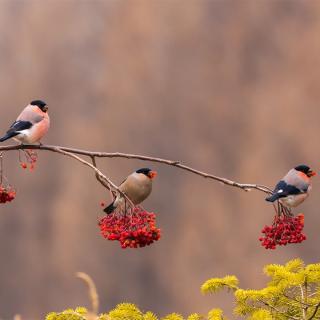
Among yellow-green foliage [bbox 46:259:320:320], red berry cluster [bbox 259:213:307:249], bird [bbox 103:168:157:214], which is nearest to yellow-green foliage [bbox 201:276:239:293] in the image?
yellow-green foliage [bbox 46:259:320:320]

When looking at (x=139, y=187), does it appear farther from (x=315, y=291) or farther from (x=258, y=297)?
(x=315, y=291)

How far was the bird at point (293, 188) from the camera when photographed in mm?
2173

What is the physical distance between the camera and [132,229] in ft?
6.59

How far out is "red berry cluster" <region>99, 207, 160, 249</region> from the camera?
2000 millimetres

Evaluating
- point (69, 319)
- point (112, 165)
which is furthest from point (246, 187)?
point (112, 165)

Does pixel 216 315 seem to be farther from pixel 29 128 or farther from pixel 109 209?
pixel 29 128

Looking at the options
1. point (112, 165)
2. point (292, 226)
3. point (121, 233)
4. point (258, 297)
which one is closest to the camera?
point (121, 233)

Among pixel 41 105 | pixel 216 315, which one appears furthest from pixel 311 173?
pixel 41 105

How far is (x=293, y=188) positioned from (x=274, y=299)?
460 mm

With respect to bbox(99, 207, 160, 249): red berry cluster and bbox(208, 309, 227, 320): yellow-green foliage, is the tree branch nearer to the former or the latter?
bbox(99, 207, 160, 249): red berry cluster

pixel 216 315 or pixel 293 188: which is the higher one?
pixel 293 188

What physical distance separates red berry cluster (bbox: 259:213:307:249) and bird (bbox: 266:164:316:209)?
59 millimetres

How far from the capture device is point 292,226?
216 cm

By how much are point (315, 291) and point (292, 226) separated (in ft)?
1.56
